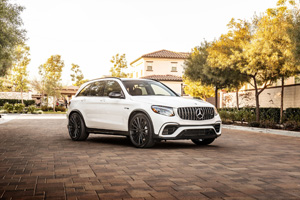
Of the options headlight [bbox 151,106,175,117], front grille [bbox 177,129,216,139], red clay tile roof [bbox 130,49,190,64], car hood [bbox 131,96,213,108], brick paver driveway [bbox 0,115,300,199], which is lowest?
brick paver driveway [bbox 0,115,300,199]

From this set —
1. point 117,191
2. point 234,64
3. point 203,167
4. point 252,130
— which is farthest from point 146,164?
point 234,64

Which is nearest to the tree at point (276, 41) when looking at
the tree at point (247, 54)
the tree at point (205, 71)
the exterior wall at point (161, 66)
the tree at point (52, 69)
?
the tree at point (247, 54)

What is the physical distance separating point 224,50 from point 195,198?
56.3ft

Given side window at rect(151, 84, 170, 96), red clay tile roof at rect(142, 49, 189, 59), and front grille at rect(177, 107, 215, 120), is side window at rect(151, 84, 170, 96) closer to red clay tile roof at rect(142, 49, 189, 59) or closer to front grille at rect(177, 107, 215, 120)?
front grille at rect(177, 107, 215, 120)

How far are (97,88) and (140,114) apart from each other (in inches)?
94.2

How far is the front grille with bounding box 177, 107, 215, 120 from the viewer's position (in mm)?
9304

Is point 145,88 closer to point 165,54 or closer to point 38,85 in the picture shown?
point 38,85

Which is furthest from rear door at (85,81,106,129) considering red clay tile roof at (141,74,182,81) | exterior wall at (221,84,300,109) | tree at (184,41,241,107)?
red clay tile roof at (141,74,182,81)

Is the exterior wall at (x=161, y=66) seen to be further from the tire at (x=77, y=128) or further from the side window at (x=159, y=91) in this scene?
the side window at (x=159, y=91)

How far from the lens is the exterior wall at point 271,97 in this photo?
22.9 metres

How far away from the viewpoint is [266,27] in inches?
710

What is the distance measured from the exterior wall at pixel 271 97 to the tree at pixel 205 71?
295cm

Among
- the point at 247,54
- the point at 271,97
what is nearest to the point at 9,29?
the point at 247,54

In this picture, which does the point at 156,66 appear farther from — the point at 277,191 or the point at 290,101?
the point at 277,191
